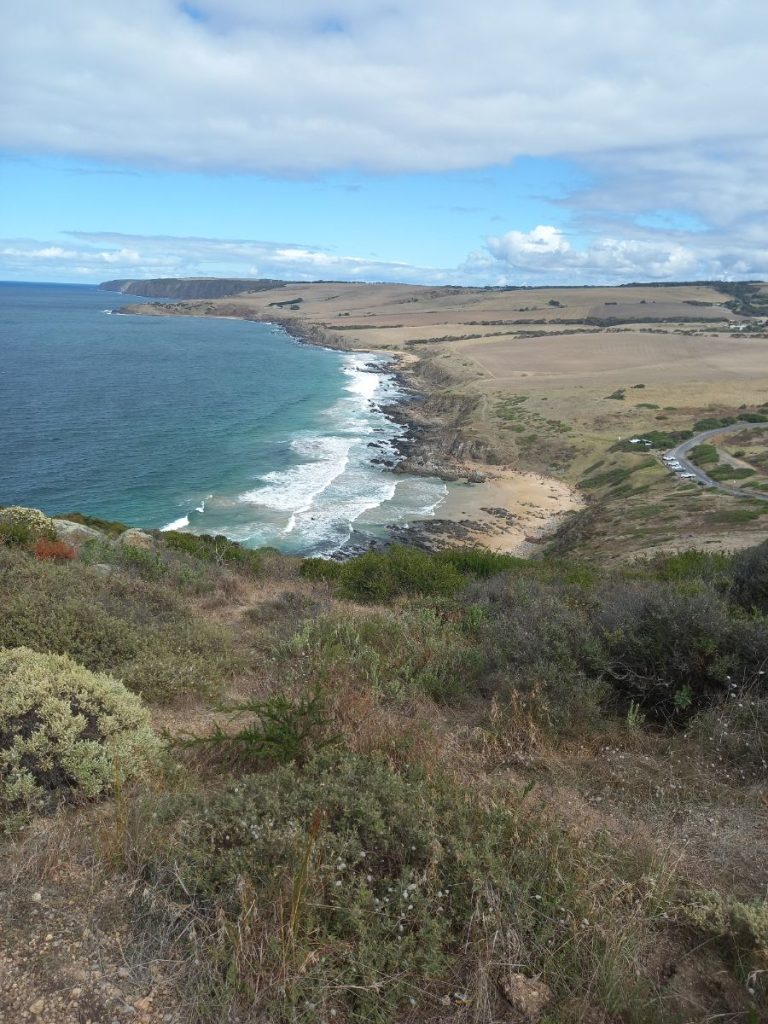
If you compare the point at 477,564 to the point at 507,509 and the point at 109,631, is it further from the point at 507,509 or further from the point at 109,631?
the point at 507,509

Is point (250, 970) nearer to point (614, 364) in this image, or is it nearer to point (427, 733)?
point (427, 733)

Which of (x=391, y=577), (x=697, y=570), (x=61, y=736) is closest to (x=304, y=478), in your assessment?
(x=391, y=577)

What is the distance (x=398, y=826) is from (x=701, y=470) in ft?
143

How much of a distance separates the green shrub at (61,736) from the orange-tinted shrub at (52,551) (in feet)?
19.0

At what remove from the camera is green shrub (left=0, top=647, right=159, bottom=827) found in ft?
13.1

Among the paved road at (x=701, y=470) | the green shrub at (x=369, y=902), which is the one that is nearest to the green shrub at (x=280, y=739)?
the green shrub at (x=369, y=902)

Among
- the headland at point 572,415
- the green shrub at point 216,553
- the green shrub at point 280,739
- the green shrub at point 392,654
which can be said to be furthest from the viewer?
the headland at point 572,415

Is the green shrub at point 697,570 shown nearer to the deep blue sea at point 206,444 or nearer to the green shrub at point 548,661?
the green shrub at point 548,661

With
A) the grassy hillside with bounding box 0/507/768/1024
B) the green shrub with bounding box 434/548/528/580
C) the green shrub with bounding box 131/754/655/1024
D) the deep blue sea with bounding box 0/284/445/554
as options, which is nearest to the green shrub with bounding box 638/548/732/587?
the green shrub with bounding box 434/548/528/580

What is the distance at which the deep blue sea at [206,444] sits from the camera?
36.5m

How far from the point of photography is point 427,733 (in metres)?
4.68

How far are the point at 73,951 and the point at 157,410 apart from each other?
64.7 m

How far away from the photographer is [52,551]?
10.7 metres

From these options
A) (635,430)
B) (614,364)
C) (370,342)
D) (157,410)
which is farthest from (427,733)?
(370,342)
